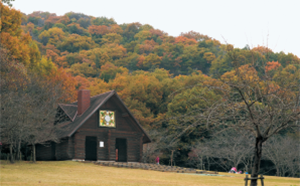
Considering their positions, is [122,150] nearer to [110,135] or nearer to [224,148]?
[110,135]

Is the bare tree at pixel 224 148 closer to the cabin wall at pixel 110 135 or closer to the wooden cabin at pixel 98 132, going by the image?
the wooden cabin at pixel 98 132

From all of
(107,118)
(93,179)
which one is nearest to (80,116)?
(107,118)

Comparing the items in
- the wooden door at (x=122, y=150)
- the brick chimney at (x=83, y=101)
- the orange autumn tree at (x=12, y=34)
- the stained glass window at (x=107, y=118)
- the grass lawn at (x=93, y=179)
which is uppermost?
the orange autumn tree at (x=12, y=34)

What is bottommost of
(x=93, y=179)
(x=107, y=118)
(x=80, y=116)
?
(x=93, y=179)

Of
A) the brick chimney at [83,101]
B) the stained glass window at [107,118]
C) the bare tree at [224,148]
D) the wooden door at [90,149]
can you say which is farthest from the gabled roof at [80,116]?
the bare tree at [224,148]

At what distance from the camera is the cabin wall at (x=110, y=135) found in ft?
117

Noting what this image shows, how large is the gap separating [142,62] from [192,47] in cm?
1351

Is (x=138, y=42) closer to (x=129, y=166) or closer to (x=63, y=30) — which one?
(x=63, y=30)

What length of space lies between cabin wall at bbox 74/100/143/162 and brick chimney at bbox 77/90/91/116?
2.49m

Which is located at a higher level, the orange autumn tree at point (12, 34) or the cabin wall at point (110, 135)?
the orange autumn tree at point (12, 34)

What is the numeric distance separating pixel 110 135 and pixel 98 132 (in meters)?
1.31

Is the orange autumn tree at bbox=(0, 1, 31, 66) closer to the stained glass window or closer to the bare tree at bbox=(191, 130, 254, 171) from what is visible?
the stained glass window

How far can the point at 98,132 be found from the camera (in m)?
36.7

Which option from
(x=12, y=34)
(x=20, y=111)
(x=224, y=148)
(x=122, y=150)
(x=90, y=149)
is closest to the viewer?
(x=20, y=111)
